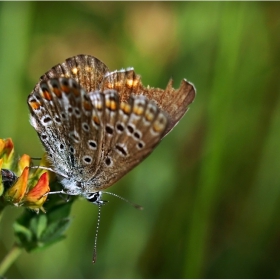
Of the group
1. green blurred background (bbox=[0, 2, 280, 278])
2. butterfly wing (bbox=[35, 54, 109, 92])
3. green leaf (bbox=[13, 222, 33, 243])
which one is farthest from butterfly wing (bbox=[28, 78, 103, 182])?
green blurred background (bbox=[0, 2, 280, 278])

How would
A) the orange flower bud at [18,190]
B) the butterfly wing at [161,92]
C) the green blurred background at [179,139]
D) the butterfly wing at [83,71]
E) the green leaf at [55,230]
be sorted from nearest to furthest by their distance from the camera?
the orange flower bud at [18,190] → the green leaf at [55,230] → the butterfly wing at [161,92] → the butterfly wing at [83,71] → the green blurred background at [179,139]

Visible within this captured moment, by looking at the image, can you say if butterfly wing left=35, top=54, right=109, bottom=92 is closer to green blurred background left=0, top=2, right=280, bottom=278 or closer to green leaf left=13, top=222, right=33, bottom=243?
green leaf left=13, top=222, right=33, bottom=243

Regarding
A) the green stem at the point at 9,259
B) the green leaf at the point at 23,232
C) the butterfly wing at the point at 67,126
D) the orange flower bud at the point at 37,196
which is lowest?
the green stem at the point at 9,259

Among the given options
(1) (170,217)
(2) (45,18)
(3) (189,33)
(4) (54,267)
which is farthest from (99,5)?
(4) (54,267)

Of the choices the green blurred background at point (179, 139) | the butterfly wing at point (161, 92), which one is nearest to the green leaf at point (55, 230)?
the butterfly wing at point (161, 92)

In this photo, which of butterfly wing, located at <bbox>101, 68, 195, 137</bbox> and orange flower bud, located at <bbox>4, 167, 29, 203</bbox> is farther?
butterfly wing, located at <bbox>101, 68, 195, 137</bbox>

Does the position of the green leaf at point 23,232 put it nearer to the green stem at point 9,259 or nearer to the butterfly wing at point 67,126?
the green stem at point 9,259

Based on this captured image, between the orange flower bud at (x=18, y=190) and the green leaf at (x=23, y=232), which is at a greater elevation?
the orange flower bud at (x=18, y=190)

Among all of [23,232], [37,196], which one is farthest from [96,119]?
[23,232]

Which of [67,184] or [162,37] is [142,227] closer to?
[67,184]
